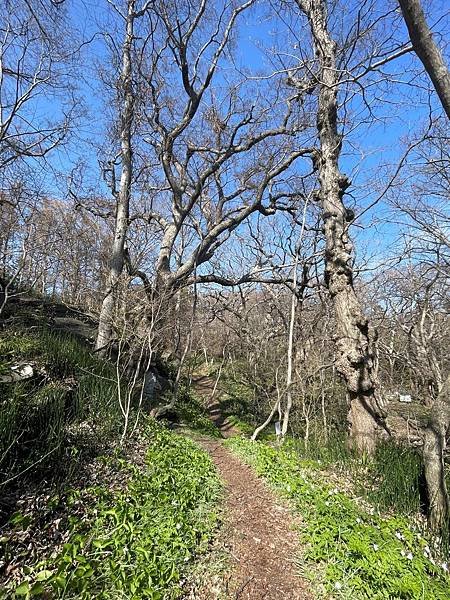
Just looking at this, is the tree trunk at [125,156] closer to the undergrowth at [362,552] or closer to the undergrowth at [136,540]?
the undergrowth at [136,540]

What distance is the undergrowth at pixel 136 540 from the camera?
7.07ft

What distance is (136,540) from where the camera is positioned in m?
2.73

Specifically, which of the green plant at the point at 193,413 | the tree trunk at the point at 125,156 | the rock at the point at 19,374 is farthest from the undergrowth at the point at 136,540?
the tree trunk at the point at 125,156

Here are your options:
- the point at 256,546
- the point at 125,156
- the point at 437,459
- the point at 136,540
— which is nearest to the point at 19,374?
the point at 136,540

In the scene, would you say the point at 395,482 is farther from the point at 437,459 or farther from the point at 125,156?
the point at 125,156

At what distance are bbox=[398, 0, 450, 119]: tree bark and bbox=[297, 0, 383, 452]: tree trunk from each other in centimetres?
234

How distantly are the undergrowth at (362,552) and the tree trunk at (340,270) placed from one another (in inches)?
71.6

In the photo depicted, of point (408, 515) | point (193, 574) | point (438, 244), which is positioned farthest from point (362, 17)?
point (193, 574)

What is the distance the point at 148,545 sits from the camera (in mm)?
2682

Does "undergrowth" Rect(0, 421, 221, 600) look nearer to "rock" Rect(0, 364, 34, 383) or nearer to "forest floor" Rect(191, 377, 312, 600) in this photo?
"forest floor" Rect(191, 377, 312, 600)

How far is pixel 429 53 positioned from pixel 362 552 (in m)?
4.39

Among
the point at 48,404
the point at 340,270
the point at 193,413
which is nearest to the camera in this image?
the point at 48,404

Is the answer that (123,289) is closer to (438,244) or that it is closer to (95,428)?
(95,428)

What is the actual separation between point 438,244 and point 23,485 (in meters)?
9.01
